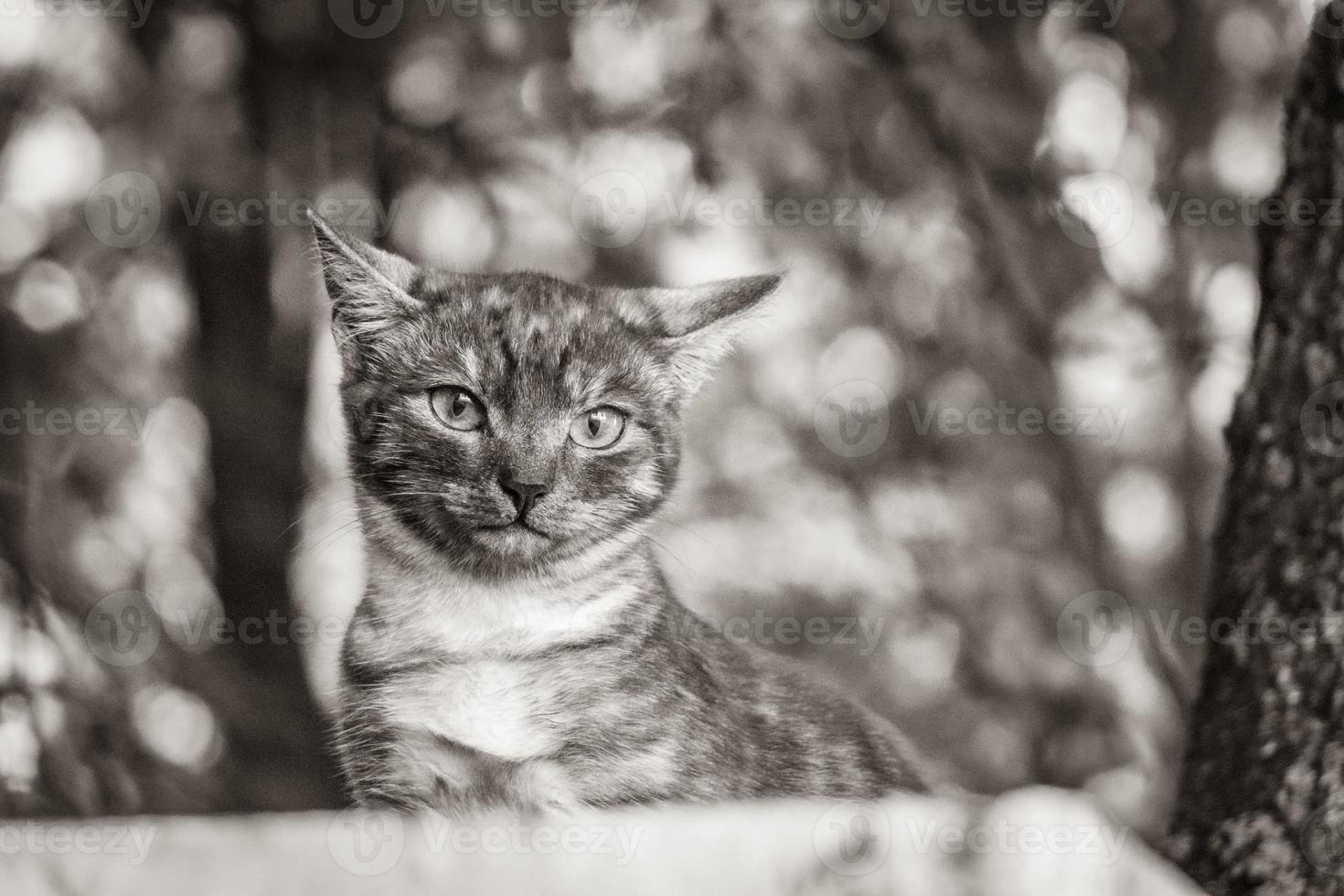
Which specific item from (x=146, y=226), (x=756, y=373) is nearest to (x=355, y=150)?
(x=146, y=226)

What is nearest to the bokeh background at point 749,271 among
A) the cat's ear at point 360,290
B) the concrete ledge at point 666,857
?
the cat's ear at point 360,290

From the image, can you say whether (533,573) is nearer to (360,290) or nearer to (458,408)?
(458,408)

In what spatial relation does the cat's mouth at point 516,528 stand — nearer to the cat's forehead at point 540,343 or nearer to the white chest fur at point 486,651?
the white chest fur at point 486,651

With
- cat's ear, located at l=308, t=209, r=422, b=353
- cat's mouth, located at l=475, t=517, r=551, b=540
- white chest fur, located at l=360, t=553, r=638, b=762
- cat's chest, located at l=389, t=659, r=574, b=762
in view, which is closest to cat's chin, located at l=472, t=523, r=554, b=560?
cat's mouth, located at l=475, t=517, r=551, b=540

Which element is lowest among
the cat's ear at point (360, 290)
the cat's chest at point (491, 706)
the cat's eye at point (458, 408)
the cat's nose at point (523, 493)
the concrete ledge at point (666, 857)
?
the cat's chest at point (491, 706)

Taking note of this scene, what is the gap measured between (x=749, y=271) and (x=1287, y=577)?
112 inches

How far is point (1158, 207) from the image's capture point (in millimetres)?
5602

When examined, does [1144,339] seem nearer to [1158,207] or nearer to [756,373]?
[1158,207]

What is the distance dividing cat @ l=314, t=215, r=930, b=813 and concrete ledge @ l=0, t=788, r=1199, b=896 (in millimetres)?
691

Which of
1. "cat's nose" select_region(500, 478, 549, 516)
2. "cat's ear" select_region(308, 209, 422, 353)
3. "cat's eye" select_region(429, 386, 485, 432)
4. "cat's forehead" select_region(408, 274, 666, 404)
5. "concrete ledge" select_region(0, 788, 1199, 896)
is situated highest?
"cat's ear" select_region(308, 209, 422, 353)

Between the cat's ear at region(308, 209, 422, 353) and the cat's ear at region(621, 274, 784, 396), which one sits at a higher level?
the cat's ear at region(308, 209, 422, 353)

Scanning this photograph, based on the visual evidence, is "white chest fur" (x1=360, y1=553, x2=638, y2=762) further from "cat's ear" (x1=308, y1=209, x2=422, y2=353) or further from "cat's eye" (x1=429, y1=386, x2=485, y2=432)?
"cat's ear" (x1=308, y1=209, x2=422, y2=353)

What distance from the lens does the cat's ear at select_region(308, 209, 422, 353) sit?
11.9 ft

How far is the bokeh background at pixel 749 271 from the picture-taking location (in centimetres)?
538
